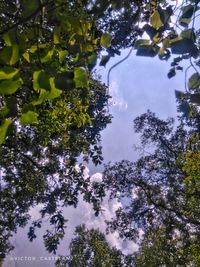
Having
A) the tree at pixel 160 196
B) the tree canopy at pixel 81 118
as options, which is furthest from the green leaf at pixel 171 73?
the tree at pixel 160 196

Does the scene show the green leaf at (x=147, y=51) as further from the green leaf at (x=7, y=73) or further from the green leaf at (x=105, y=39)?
the green leaf at (x=7, y=73)

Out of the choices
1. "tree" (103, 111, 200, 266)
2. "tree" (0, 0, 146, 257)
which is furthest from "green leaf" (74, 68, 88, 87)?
"tree" (103, 111, 200, 266)

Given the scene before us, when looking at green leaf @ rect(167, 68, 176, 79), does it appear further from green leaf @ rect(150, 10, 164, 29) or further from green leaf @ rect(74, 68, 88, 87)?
green leaf @ rect(74, 68, 88, 87)

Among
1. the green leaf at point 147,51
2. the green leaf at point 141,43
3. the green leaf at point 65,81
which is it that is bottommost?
the green leaf at point 65,81

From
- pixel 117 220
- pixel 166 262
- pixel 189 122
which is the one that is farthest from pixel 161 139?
pixel 166 262

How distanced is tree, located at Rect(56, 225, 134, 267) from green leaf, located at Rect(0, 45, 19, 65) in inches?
1016

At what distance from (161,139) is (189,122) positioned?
3431 millimetres

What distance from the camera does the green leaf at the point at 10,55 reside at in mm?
1300

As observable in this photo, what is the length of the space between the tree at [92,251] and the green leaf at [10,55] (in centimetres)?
2580

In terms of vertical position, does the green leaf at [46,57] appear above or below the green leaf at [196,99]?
above

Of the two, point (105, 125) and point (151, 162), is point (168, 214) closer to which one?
point (151, 162)

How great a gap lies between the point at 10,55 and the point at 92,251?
27413 millimetres

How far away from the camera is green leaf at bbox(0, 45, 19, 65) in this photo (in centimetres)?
130

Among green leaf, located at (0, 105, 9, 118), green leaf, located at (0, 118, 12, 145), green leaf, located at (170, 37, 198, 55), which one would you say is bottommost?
green leaf, located at (0, 118, 12, 145)
